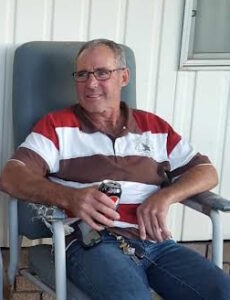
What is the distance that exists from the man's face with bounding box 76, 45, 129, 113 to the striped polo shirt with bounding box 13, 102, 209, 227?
0.22 feet

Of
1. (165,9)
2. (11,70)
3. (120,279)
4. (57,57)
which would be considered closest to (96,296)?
(120,279)

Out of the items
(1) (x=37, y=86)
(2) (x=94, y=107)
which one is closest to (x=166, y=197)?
(2) (x=94, y=107)

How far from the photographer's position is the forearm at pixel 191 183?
7.90 feet

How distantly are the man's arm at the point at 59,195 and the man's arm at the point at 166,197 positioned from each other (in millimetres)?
167

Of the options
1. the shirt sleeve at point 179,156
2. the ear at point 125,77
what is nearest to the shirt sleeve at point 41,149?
the ear at point 125,77

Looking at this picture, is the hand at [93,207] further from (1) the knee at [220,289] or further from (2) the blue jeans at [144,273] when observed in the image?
(1) the knee at [220,289]

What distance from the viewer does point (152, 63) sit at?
10.2 feet

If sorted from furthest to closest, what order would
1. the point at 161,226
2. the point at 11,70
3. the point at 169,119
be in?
the point at 169,119 → the point at 11,70 → the point at 161,226

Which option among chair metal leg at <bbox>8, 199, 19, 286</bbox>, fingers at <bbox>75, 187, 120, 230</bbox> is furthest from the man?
chair metal leg at <bbox>8, 199, 19, 286</bbox>

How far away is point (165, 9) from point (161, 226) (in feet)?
3.89

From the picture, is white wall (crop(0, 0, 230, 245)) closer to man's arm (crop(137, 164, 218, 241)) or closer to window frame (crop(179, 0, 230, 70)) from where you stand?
window frame (crop(179, 0, 230, 70))

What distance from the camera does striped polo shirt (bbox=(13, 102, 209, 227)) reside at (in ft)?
7.91

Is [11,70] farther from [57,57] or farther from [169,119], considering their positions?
[169,119]

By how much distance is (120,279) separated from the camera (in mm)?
2127
